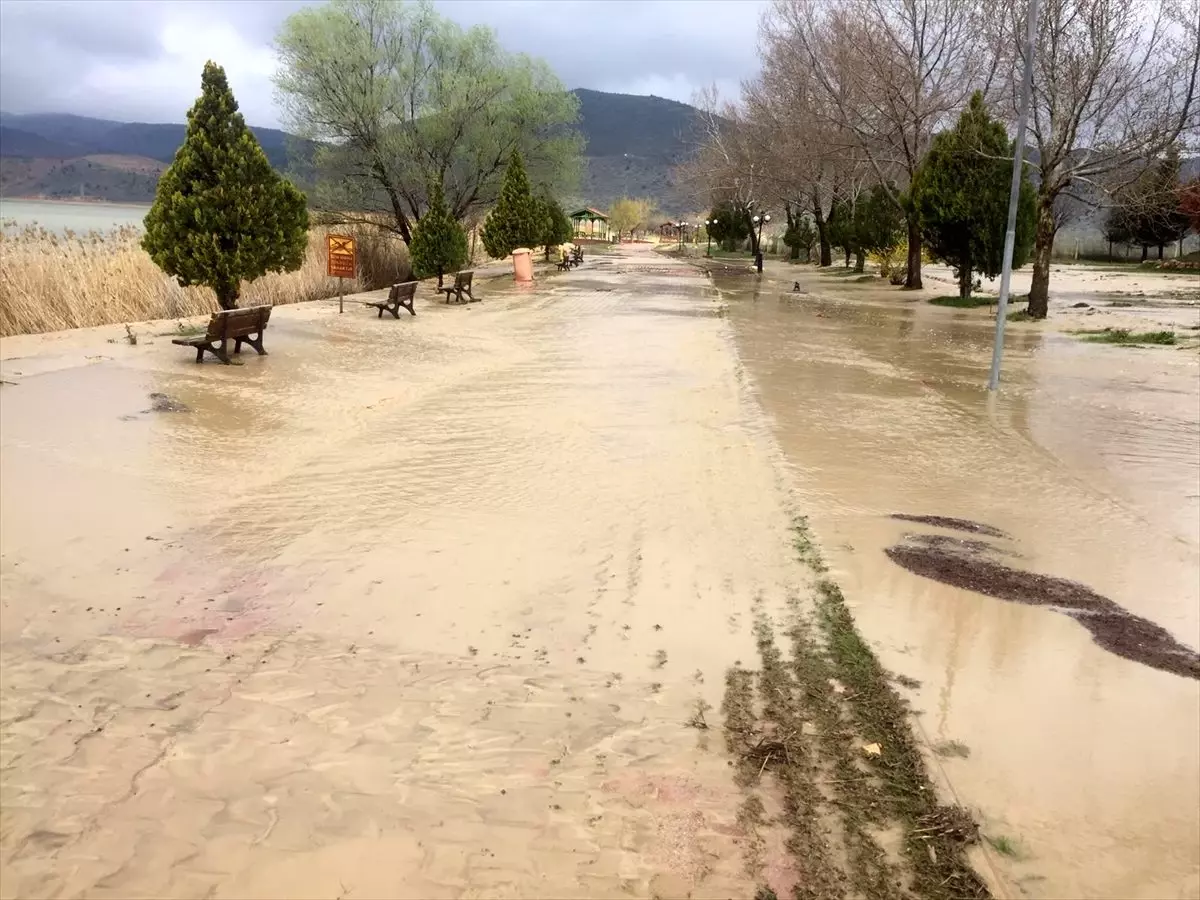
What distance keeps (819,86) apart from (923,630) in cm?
2846

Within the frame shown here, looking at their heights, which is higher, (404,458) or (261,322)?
(261,322)

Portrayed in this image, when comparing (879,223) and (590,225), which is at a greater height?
(590,225)

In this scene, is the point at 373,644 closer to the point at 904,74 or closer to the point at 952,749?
the point at 952,749

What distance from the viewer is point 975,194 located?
21.6 meters

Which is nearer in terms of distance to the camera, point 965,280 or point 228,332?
point 228,332

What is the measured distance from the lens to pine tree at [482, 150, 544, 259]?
99.7 ft

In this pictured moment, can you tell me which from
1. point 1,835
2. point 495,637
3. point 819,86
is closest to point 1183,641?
point 495,637

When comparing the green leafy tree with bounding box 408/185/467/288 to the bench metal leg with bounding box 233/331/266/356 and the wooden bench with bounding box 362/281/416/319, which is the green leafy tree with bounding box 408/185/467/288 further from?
the bench metal leg with bounding box 233/331/266/356

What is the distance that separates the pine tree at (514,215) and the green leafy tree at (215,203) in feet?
55.1

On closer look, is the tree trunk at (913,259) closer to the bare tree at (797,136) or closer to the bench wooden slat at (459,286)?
the bare tree at (797,136)

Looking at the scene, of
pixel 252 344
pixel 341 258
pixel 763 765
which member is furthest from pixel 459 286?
pixel 763 765

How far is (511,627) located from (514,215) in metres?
28.0

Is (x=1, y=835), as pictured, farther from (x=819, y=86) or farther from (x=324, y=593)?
(x=819, y=86)

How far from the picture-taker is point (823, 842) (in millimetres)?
2707
